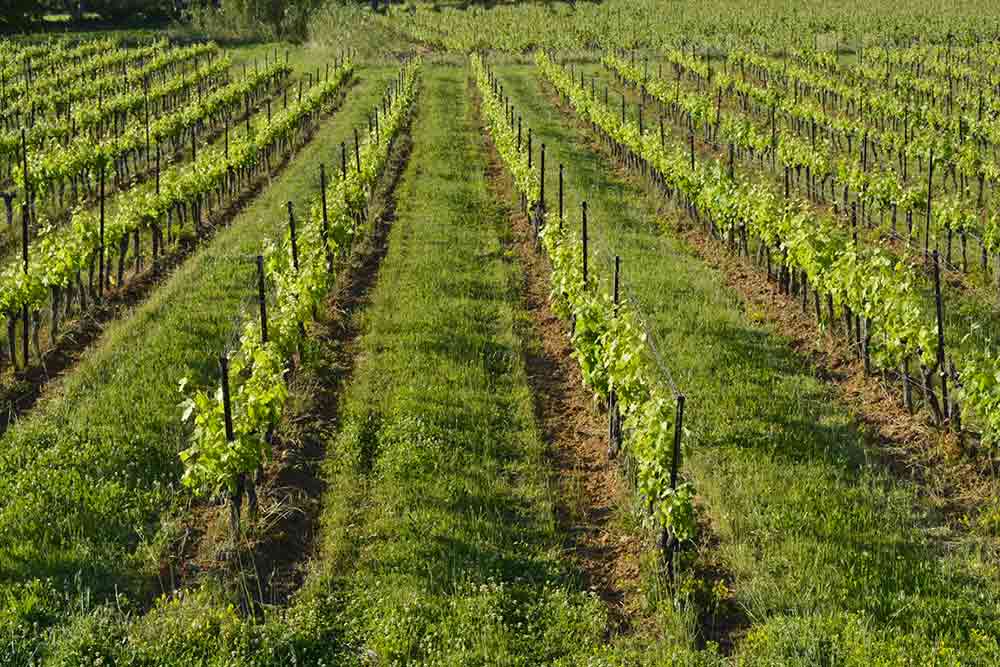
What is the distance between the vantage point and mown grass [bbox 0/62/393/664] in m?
7.81

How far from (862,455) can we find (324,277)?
276 inches

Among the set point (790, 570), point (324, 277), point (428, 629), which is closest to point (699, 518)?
point (790, 570)

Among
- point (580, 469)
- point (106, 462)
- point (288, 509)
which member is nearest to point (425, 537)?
point (288, 509)

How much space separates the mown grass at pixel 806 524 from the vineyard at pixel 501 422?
0.11ft

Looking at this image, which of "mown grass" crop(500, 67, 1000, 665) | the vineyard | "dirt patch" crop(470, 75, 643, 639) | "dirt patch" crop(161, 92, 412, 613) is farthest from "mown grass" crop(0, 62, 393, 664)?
"mown grass" crop(500, 67, 1000, 665)

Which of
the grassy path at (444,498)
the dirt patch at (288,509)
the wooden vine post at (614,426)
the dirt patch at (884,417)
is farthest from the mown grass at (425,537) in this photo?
the dirt patch at (884,417)

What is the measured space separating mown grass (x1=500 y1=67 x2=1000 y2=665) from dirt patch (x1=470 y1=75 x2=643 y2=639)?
0.65 meters

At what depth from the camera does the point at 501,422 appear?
1072 cm

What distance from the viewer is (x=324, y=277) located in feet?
42.9

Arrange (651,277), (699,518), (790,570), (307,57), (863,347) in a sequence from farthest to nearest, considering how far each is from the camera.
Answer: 1. (307,57)
2. (651,277)
3. (863,347)
4. (699,518)
5. (790,570)

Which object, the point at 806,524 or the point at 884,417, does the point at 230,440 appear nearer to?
the point at 806,524

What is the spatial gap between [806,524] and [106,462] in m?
6.45

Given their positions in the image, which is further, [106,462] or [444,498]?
[106,462]

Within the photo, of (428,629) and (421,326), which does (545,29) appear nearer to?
(421,326)
